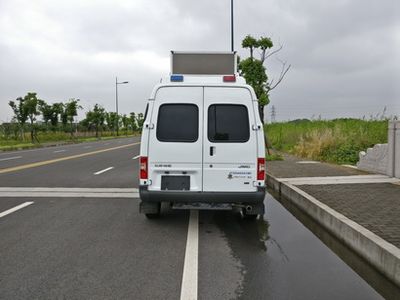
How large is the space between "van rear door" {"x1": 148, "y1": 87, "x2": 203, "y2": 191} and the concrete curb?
2.17m

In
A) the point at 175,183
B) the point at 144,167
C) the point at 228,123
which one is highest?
the point at 228,123

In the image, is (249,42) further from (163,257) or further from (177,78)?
(163,257)

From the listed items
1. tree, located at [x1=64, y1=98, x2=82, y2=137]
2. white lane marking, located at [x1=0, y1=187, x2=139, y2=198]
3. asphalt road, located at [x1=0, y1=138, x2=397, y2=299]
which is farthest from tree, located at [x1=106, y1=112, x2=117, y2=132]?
asphalt road, located at [x1=0, y1=138, x2=397, y2=299]

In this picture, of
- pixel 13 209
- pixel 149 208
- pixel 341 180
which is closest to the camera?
pixel 149 208

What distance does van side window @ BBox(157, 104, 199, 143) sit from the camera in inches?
236

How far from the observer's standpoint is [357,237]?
5031 millimetres

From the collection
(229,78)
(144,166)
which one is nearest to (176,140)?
(144,166)

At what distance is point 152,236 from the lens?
5.76m

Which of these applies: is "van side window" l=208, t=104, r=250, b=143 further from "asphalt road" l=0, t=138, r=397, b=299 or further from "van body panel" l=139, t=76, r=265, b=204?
"asphalt road" l=0, t=138, r=397, b=299

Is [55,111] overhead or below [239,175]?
overhead

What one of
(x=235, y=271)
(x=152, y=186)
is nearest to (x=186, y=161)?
(x=152, y=186)

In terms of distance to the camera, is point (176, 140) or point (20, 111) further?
point (20, 111)

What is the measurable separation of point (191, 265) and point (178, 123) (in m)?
2.32

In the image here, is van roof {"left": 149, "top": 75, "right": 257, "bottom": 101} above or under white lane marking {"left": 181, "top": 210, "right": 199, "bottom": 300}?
above
